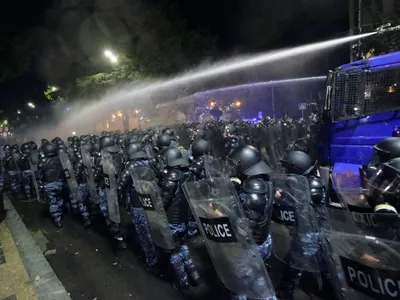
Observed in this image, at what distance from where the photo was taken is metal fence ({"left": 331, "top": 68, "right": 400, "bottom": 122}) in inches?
202

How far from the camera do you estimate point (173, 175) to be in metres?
3.96

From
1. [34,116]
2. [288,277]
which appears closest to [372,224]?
[288,277]

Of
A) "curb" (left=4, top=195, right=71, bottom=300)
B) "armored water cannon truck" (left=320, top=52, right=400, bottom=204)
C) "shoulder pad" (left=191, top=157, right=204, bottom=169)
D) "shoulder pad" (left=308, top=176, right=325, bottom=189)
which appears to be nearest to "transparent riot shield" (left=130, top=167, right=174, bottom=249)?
"shoulder pad" (left=191, top=157, right=204, bottom=169)

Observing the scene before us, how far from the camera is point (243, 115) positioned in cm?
3916

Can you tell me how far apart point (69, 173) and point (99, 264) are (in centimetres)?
274

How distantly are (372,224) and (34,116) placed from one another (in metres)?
54.3

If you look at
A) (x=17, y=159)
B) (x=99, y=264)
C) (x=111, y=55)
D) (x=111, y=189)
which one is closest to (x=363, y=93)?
(x=111, y=189)

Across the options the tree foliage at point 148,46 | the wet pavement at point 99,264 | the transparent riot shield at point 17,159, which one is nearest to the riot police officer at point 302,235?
the wet pavement at point 99,264

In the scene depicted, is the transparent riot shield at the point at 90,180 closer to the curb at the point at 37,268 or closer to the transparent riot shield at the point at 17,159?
the curb at the point at 37,268

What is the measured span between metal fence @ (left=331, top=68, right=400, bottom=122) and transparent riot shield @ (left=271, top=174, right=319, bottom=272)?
10.3 ft

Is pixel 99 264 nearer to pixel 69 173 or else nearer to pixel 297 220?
pixel 69 173

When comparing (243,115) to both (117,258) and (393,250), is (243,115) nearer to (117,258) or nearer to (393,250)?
(117,258)

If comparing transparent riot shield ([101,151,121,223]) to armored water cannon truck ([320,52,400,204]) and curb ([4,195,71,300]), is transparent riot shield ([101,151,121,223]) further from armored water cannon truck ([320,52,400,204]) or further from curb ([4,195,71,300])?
armored water cannon truck ([320,52,400,204])

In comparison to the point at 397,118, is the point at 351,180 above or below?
below
